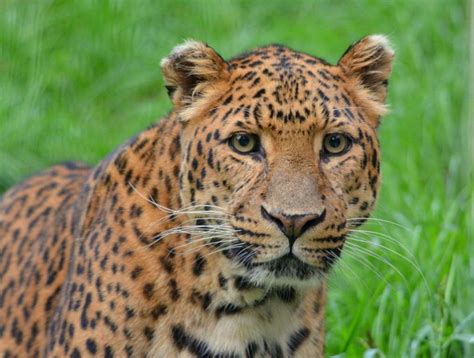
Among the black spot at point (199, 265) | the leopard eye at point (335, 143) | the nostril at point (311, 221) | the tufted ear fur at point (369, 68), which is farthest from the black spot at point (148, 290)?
the tufted ear fur at point (369, 68)

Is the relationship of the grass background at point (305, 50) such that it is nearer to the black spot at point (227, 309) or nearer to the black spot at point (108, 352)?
the black spot at point (227, 309)

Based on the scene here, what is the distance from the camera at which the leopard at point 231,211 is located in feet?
16.8

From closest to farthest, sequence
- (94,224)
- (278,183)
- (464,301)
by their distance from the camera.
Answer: (278,183), (94,224), (464,301)

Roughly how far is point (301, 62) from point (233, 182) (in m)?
0.65

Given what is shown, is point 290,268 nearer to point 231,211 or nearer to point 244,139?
point 231,211

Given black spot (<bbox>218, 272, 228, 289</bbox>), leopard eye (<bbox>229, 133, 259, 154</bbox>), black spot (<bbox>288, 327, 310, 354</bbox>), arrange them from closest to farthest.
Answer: leopard eye (<bbox>229, 133, 259, 154</bbox>) < black spot (<bbox>218, 272, 228, 289</bbox>) < black spot (<bbox>288, 327, 310, 354</bbox>)

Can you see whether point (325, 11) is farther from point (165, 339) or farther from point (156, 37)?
point (165, 339)

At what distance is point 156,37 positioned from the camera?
12.1 meters

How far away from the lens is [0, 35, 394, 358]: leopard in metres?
5.11

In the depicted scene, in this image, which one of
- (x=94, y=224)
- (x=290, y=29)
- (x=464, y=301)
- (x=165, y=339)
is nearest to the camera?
(x=165, y=339)

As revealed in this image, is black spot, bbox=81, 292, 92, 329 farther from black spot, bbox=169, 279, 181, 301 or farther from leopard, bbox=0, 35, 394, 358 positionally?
black spot, bbox=169, 279, 181, 301

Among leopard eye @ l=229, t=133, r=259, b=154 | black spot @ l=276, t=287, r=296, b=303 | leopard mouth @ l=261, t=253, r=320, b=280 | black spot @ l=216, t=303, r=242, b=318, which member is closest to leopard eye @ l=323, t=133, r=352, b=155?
leopard eye @ l=229, t=133, r=259, b=154

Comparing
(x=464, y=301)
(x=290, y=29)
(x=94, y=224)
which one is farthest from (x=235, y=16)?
(x=94, y=224)

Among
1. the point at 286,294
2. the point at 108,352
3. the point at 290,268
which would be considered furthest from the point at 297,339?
the point at 108,352
